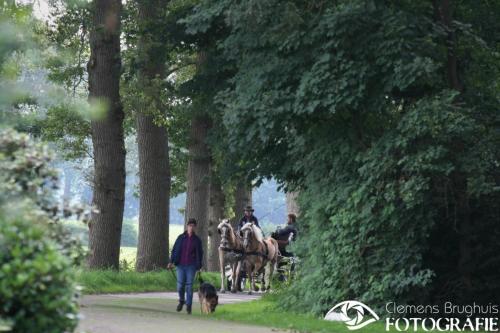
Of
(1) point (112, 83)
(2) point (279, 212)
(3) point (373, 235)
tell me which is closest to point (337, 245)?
(3) point (373, 235)

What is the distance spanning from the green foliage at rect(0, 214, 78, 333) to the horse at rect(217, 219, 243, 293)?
2140cm

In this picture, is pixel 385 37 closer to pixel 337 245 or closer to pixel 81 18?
pixel 337 245

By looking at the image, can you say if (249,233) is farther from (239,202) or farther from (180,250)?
(239,202)

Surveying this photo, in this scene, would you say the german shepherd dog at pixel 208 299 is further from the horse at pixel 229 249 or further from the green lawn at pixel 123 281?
the horse at pixel 229 249

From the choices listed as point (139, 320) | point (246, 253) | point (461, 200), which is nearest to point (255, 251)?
point (246, 253)

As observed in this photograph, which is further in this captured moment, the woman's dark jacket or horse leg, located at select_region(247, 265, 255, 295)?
horse leg, located at select_region(247, 265, 255, 295)

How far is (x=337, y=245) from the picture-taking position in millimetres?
20484

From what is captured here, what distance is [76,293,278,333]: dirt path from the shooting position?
16.4 m

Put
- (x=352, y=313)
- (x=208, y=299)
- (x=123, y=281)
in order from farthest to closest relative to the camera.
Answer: (x=123, y=281), (x=208, y=299), (x=352, y=313)

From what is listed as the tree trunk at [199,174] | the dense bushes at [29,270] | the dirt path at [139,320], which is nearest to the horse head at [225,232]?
the tree trunk at [199,174]

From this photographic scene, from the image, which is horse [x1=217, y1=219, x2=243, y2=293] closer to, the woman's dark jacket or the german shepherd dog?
the woman's dark jacket

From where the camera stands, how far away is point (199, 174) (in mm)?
36188

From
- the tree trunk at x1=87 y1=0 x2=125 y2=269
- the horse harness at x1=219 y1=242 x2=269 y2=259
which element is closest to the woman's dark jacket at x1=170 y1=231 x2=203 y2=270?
the tree trunk at x1=87 y1=0 x2=125 y2=269

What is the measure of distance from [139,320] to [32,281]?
994 centimetres
